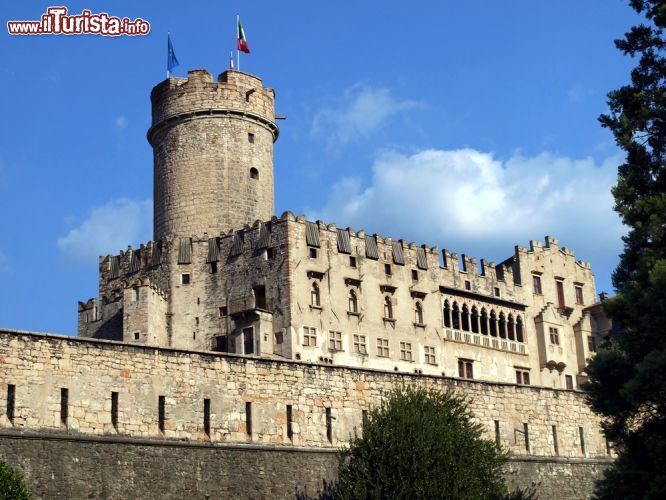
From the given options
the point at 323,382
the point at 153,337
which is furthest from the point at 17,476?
the point at 153,337

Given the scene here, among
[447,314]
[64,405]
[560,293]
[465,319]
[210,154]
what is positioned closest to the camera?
[64,405]

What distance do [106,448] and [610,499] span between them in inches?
511

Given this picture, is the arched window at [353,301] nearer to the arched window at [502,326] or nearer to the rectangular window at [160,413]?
the arched window at [502,326]

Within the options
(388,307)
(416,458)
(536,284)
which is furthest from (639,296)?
(536,284)

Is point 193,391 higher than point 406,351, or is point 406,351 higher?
point 406,351

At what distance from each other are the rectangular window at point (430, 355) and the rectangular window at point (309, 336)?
722 cm

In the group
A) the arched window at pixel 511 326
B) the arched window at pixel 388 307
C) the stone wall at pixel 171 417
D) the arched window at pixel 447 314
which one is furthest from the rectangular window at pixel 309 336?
the stone wall at pixel 171 417

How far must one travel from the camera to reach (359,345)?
2228 inches

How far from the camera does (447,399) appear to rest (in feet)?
115

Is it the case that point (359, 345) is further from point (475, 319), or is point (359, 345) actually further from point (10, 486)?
point (10, 486)

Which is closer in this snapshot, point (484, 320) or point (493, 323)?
point (484, 320)

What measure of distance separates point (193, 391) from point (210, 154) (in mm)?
Result: 30387

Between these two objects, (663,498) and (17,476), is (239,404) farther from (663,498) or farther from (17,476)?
(663,498)

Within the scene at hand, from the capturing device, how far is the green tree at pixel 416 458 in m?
31.2
